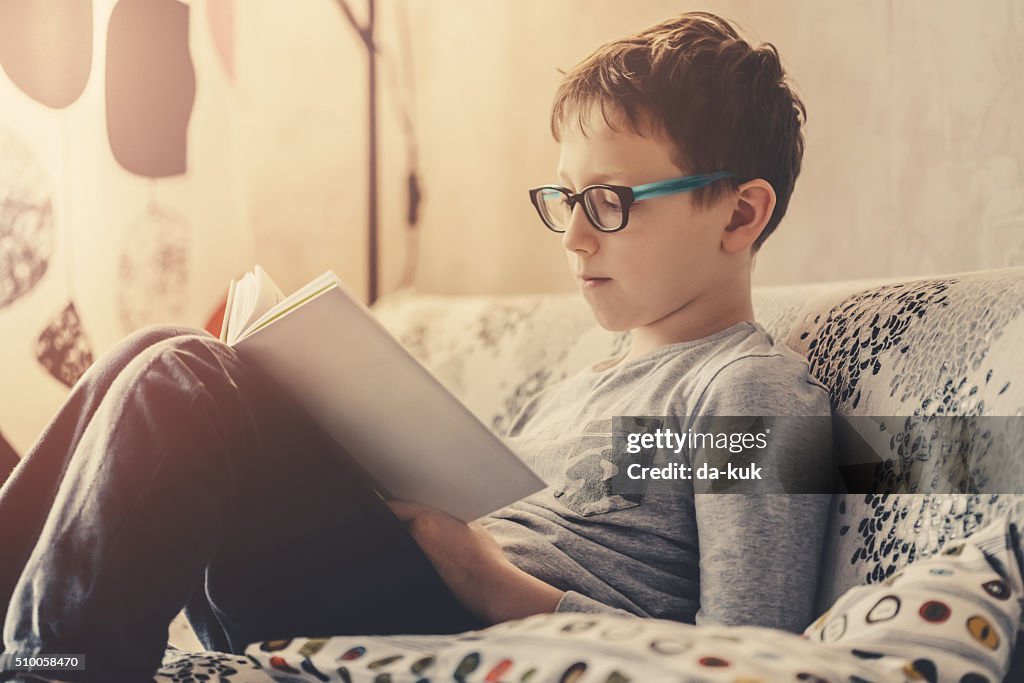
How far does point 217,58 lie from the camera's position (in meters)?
1.42

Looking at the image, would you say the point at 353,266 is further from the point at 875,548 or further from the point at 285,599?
the point at 875,548

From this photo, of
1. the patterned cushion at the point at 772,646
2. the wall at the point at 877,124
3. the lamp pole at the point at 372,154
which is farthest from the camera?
the lamp pole at the point at 372,154

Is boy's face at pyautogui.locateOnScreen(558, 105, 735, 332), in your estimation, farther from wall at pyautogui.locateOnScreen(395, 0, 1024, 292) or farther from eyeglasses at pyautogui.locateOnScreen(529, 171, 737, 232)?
wall at pyautogui.locateOnScreen(395, 0, 1024, 292)

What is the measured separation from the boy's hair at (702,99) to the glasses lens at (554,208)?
6 centimetres

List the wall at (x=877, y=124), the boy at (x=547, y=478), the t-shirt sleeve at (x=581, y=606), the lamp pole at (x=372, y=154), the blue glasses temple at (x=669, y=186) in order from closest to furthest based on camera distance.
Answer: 1. the boy at (x=547, y=478)
2. the t-shirt sleeve at (x=581, y=606)
3. the blue glasses temple at (x=669, y=186)
4. the wall at (x=877, y=124)
5. the lamp pole at (x=372, y=154)

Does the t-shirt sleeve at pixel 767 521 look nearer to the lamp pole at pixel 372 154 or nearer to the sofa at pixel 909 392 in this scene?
the sofa at pixel 909 392

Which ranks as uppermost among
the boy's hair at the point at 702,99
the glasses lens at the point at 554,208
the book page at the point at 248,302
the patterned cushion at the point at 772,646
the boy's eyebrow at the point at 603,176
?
the boy's hair at the point at 702,99

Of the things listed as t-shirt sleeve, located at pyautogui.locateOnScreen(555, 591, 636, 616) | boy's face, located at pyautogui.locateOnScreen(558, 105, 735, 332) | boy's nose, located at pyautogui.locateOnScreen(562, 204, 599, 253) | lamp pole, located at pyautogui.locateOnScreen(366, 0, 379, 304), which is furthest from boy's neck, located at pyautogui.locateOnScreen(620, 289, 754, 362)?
lamp pole, located at pyautogui.locateOnScreen(366, 0, 379, 304)

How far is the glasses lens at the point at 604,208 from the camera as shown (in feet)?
2.69

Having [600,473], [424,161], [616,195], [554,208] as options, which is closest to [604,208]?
[616,195]

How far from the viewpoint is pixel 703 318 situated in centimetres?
85

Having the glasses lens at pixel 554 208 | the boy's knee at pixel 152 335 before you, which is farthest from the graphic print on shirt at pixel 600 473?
the boy's knee at pixel 152 335

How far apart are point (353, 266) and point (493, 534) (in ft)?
3.21

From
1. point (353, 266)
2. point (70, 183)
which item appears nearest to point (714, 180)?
point (70, 183)
